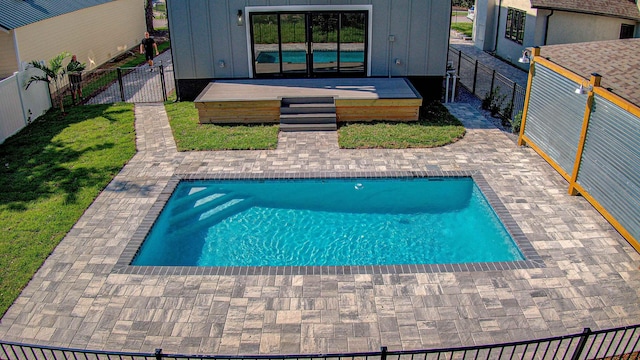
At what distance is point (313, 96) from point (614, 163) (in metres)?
7.97

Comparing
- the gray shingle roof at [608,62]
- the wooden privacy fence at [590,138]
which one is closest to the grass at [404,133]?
the wooden privacy fence at [590,138]

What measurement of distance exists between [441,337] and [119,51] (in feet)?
72.7

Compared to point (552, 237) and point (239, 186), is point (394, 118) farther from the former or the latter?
point (552, 237)

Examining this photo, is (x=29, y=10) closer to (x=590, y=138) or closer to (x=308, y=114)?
(x=308, y=114)

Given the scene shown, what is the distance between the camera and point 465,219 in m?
9.83

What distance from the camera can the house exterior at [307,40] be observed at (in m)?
15.2

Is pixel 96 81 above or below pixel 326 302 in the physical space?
above

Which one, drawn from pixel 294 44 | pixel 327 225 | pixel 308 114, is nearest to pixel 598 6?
pixel 294 44

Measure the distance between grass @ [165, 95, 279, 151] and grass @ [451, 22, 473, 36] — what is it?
2032 centimetres

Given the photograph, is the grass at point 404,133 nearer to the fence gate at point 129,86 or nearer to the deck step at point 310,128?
the deck step at point 310,128

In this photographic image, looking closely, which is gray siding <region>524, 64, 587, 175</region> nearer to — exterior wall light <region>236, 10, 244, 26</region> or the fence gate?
exterior wall light <region>236, 10, 244, 26</region>

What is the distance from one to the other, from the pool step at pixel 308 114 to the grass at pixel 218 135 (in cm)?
42

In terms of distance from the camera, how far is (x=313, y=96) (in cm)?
1430

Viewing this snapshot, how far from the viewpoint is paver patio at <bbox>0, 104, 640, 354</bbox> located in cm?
646
